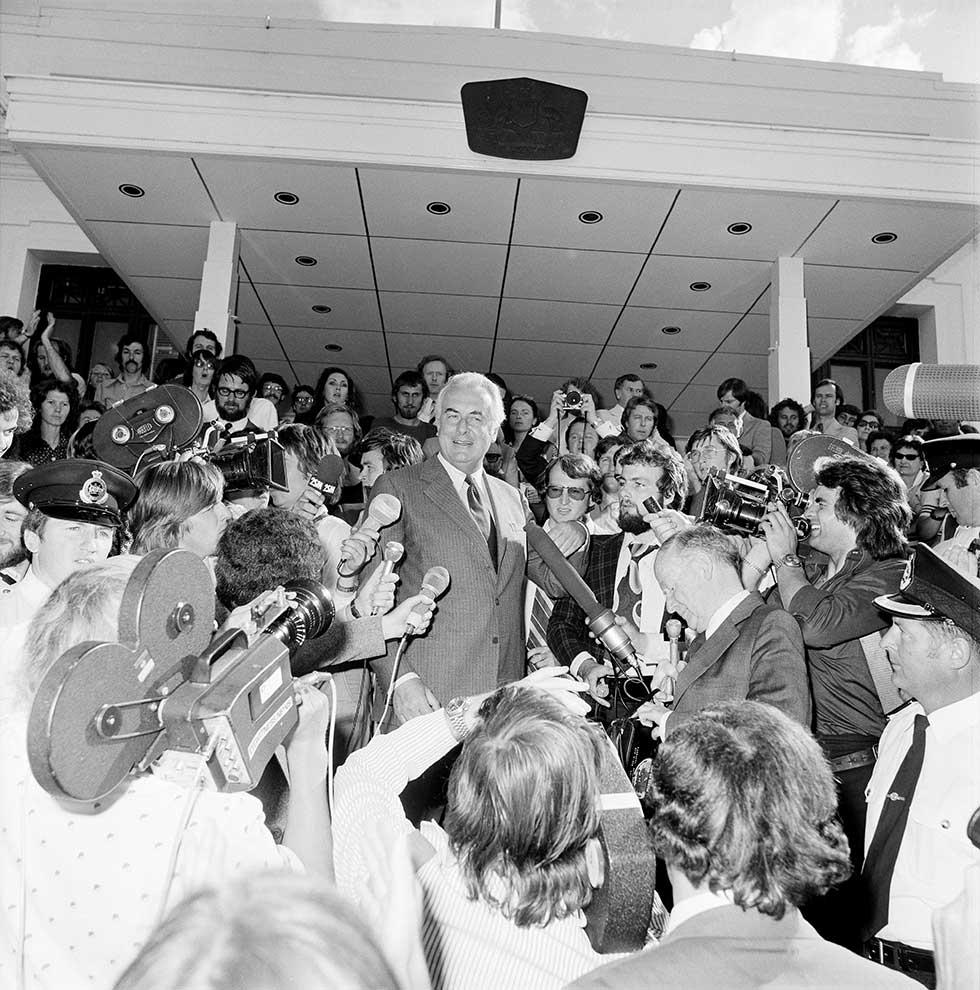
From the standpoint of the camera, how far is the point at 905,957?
168 centimetres

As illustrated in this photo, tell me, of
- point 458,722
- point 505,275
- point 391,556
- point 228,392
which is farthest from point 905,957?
point 505,275

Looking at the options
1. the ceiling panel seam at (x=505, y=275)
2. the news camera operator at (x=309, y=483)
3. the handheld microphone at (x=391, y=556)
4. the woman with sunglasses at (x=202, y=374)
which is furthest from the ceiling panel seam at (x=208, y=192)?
the handheld microphone at (x=391, y=556)

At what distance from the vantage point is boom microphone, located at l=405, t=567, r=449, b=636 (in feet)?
6.91

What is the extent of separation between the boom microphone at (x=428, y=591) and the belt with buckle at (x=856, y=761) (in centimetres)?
101

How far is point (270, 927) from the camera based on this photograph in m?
0.56

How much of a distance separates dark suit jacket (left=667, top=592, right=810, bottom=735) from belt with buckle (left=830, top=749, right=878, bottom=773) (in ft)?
0.65

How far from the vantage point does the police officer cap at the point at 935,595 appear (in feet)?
5.46

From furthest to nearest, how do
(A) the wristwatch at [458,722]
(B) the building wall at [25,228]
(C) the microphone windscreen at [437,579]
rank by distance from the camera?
(B) the building wall at [25,228] < (C) the microphone windscreen at [437,579] < (A) the wristwatch at [458,722]

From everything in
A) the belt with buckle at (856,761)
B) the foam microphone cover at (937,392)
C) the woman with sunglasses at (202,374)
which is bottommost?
the belt with buckle at (856,761)

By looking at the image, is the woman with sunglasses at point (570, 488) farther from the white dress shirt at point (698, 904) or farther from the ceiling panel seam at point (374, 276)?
the ceiling panel seam at point (374, 276)

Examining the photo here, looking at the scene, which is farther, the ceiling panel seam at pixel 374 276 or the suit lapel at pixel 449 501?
the ceiling panel seam at pixel 374 276

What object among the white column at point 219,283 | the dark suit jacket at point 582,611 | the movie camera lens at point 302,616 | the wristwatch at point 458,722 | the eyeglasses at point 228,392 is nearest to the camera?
the movie camera lens at point 302,616

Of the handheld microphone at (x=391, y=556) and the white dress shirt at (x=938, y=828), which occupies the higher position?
the handheld microphone at (x=391, y=556)

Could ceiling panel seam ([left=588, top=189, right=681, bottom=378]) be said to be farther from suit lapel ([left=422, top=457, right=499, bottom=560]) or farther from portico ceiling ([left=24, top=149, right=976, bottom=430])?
suit lapel ([left=422, top=457, right=499, bottom=560])
